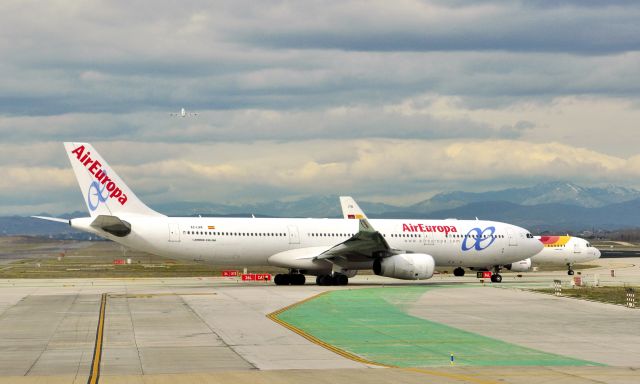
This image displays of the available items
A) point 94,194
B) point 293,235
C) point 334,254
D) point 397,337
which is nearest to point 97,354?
point 397,337

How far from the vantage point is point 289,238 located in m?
54.6

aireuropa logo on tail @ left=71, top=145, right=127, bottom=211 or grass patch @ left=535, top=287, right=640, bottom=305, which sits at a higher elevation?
aireuropa logo on tail @ left=71, top=145, right=127, bottom=211

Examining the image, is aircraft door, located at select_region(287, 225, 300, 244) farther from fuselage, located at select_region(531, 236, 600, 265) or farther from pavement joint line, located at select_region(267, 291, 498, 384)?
fuselage, located at select_region(531, 236, 600, 265)

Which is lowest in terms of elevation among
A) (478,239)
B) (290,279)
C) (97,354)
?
(97,354)

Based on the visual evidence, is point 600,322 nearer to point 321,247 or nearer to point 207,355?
point 207,355

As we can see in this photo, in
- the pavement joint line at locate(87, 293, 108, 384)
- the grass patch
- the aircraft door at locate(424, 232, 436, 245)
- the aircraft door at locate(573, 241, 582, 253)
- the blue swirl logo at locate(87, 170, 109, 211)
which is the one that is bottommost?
the pavement joint line at locate(87, 293, 108, 384)

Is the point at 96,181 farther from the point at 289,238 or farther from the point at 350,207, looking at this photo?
the point at 350,207

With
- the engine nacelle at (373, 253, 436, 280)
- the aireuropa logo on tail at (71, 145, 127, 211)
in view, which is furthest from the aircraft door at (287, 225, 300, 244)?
the aireuropa logo on tail at (71, 145, 127, 211)

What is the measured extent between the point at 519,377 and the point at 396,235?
3683cm

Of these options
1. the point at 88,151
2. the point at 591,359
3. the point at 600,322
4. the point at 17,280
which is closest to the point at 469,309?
the point at 600,322

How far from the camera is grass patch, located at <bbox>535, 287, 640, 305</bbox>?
43844mm

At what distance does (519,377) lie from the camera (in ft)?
70.6

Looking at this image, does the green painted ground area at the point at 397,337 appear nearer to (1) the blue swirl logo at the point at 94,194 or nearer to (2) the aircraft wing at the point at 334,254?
(2) the aircraft wing at the point at 334,254

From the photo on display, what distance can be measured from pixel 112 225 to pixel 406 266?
16.1m
